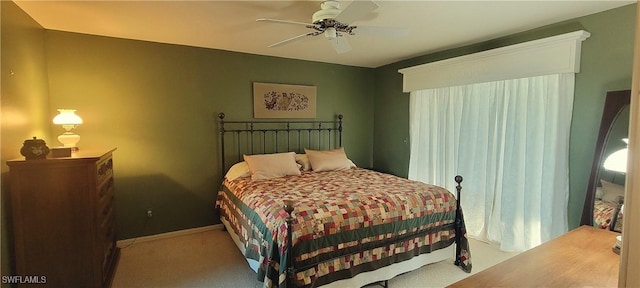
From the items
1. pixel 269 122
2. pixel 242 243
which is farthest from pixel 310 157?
pixel 242 243

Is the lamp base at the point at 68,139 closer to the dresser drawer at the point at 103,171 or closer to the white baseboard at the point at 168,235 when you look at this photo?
the dresser drawer at the point at 103,171

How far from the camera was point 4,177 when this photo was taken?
224 cm

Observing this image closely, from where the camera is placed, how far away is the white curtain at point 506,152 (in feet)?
9.68

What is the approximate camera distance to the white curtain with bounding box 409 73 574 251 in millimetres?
2949

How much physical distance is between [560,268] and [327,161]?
3.01m

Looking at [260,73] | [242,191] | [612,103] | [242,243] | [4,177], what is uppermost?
[260,73]

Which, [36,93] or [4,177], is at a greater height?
[36,93]

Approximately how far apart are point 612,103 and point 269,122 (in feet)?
12.0

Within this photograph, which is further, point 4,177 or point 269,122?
point 269,122

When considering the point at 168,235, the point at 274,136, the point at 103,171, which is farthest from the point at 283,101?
the point at 103,171

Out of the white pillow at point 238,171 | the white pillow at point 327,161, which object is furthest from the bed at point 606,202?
the white pillow at point 238,171

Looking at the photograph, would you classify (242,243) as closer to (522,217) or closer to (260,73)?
(260,73)

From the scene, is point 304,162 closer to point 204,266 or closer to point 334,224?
point 204,266

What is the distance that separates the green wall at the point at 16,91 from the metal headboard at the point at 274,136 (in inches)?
Result: 70.3
